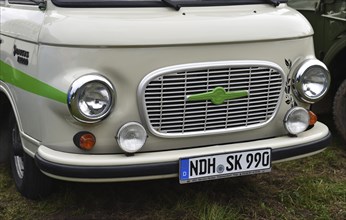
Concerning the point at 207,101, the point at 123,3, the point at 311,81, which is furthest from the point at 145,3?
the point at 311,81

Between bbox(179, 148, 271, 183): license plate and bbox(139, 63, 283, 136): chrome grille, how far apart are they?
187mm

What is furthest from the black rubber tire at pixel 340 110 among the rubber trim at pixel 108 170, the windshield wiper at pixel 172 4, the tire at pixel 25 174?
the tire at pixel 25 174

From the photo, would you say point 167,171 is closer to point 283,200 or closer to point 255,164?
point 255,164

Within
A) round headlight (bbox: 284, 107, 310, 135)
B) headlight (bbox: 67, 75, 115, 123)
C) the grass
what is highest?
headlight (bbox: 67, 75, 115, 123)

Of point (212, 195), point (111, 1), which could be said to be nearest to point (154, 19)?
point (111, 1)

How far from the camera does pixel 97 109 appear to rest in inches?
121

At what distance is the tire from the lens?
3.68m

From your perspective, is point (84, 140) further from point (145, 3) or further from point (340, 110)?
point (340, 110)

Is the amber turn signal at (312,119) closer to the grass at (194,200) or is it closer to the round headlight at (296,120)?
the round headlight at (296,120)

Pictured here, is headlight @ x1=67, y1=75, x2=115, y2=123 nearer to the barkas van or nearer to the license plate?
the barkas van

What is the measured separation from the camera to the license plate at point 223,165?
321 cm

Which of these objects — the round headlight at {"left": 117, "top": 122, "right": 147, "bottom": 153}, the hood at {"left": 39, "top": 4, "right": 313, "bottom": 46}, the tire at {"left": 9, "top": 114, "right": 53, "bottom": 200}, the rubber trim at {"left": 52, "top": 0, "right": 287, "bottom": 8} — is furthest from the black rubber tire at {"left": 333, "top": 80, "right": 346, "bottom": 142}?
the tire at {"left": 9, "top": 114, "right": 53, "bottom": 200}

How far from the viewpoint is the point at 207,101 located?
130 inches

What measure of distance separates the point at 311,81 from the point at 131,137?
1.33 meters
